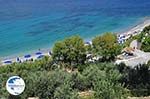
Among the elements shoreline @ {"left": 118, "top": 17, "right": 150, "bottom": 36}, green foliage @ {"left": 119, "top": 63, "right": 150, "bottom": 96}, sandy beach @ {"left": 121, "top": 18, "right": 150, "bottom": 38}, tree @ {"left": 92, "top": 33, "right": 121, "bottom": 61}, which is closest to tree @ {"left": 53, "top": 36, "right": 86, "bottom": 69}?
tree @ {"left": 92, "top": 33, "right": 121, "bottom": 61}

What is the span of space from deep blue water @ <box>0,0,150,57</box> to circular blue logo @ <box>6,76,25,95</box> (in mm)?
42584

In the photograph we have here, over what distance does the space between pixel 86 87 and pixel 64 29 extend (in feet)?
159

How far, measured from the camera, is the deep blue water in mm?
62188

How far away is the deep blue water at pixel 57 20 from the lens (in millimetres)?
62188

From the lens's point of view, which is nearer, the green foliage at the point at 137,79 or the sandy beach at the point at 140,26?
the green foliage at the point at 137,79

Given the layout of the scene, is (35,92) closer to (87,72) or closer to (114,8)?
(87,72)

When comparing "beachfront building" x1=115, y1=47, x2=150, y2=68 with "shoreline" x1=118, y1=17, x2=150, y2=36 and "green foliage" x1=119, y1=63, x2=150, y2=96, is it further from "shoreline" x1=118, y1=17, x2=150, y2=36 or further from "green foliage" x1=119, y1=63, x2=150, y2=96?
"shoreline" x1=118, y1=17, x2=150, y2=36

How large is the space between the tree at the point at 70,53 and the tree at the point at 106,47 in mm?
1764

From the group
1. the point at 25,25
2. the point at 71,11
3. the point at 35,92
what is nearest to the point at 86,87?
the point at 35,92

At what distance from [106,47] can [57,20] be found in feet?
122

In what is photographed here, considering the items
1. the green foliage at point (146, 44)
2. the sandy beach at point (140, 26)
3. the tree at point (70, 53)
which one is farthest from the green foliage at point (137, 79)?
the sandy beach at point (140, 26)

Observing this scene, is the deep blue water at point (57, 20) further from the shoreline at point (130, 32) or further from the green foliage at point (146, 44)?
the green foliage at point (146, 44)

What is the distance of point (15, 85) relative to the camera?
13.1 meters

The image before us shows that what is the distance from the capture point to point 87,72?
19.9 meters
